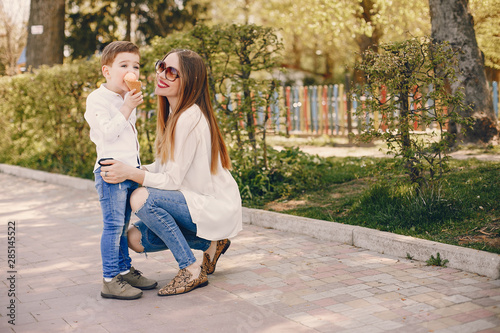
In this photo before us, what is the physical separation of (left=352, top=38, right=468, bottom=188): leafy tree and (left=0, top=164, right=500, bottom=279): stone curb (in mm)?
917

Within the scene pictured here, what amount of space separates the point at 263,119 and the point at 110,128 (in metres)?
4.47

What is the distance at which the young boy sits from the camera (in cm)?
424

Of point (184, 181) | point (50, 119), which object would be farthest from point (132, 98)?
point (50, 119)

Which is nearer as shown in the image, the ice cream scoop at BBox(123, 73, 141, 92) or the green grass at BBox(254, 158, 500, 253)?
the ice cream scoop at BBox(123, 73, 141, 92)

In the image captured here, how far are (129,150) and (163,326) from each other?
129cm

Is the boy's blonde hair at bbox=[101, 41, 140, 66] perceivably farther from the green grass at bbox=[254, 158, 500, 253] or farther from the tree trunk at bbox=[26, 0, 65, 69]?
the tree trunk at bbox=[26, 0, 65, 69]

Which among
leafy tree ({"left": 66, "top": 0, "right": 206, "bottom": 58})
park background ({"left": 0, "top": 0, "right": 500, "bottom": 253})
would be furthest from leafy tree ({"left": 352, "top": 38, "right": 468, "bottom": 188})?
leafy tree ({"left": 66, "top": 0, "right": 206, "bottom": 58})

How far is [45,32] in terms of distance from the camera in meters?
17.1

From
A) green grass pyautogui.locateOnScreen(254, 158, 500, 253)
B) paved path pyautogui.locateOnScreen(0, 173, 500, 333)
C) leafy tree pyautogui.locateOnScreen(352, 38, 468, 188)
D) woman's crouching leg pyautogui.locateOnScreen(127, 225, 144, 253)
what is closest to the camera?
paved path pyautogui.locateOnScreen(0, 173, 500, 333)

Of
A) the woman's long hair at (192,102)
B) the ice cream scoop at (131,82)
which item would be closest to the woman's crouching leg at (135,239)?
the woman's long hair at (192,102)

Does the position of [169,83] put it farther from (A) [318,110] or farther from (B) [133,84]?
(A) [318,110]

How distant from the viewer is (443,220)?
5711mm

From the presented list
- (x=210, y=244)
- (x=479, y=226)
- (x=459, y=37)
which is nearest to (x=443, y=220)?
(x=479, y=226)

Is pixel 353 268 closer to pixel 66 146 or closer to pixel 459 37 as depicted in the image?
pixel 459 37
